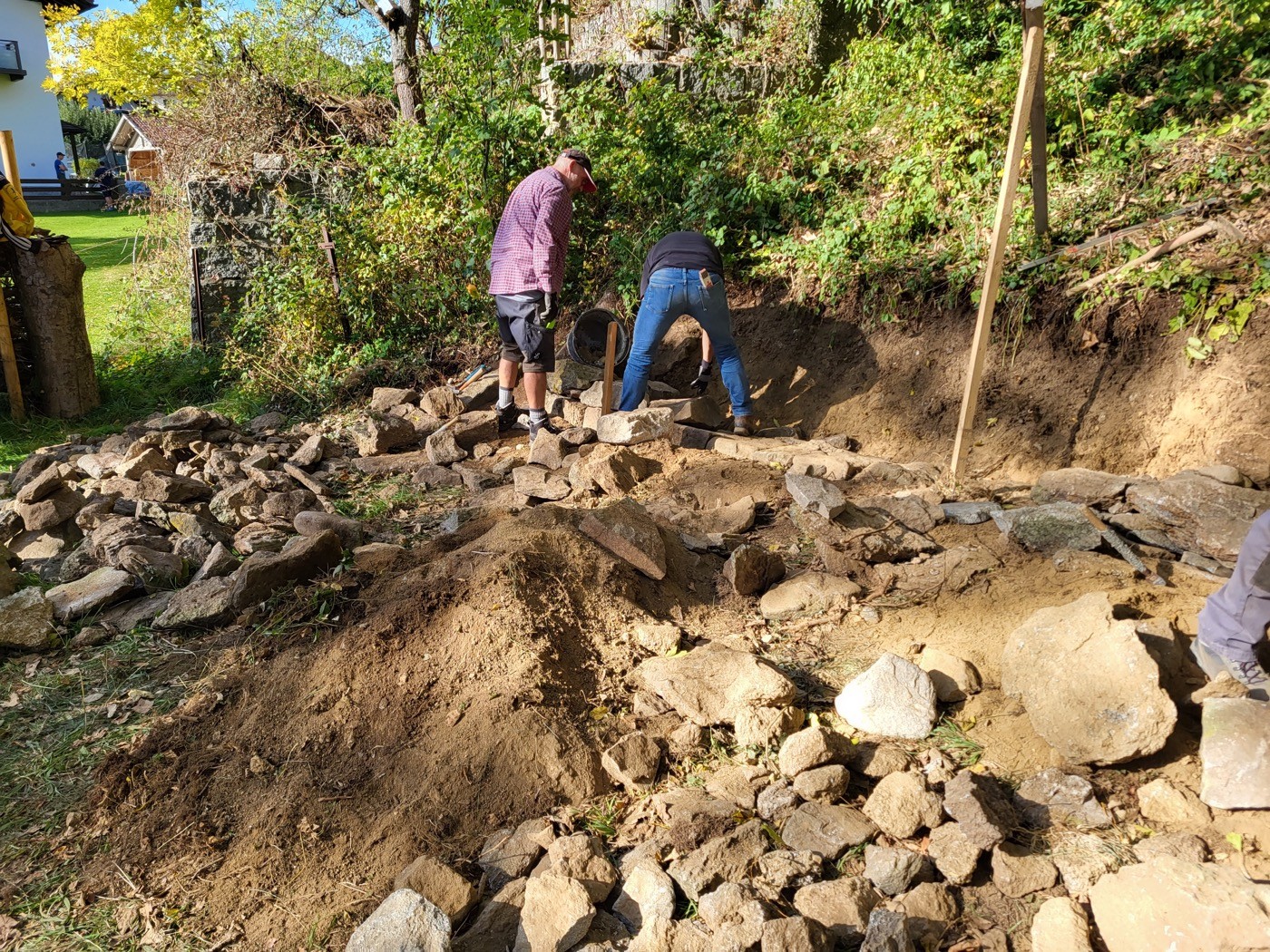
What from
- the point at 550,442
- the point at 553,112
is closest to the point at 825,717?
the point at 550,442

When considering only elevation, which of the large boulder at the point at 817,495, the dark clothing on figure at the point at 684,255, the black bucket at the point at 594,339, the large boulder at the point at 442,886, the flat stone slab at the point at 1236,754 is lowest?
the large boulder at the point at 442,886

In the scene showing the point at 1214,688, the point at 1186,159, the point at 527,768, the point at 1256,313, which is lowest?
the point at 527,768

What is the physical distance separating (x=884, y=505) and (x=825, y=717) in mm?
1609

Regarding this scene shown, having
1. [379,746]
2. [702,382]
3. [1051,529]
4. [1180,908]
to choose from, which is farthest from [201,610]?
[702,382]

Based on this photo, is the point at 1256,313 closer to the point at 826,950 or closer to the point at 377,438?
the point at 826,950

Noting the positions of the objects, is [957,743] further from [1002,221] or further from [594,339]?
[594,339]

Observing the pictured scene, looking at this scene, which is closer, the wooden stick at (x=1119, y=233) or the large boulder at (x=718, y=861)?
the large boulder at (x=718, y=861)

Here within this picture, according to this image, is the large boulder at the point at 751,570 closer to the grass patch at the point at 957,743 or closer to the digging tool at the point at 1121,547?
the grass patch at the point at 957,743

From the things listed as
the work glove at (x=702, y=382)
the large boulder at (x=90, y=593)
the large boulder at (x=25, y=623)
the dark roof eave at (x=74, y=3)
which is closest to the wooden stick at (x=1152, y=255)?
the work glove at (x=702, y=382)

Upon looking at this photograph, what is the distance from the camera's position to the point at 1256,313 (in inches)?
187

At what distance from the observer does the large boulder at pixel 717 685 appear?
9.85ft

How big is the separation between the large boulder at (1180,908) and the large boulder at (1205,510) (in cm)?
216

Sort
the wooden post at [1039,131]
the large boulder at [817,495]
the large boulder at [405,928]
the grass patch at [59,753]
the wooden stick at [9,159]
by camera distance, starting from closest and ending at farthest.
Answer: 1. the large boulder at [405,928]
2. the grass patch at [59,753]
3. the wooden post at [1039,131]
4. the large boulder at [817,495]
5. the wooden stick at [9,159]

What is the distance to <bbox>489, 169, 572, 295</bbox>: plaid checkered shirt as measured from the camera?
623 centimetres
